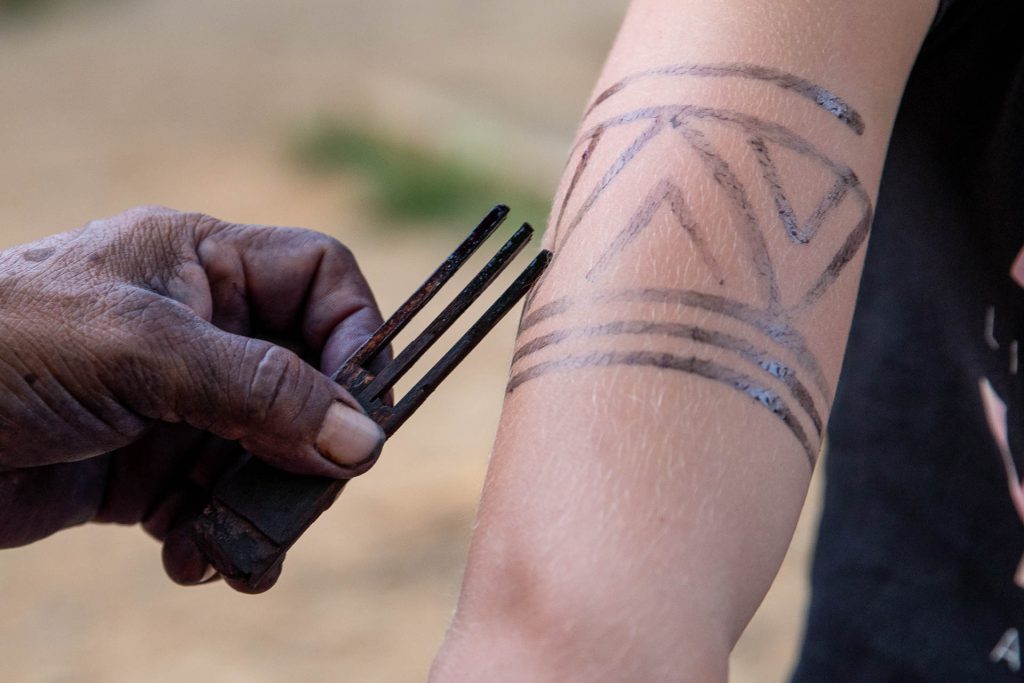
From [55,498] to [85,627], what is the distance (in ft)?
5.47

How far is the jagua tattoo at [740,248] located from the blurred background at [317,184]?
4.91 feet

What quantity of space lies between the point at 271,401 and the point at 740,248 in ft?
1.59

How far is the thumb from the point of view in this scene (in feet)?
3.55

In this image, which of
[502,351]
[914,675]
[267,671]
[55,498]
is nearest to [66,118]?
[502,351]

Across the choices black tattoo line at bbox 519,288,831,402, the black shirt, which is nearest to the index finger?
black tattoo line at bbox 519,288,831,402

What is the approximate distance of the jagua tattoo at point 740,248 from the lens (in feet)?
3.17

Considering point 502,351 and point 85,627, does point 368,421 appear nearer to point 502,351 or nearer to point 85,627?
point 85,627

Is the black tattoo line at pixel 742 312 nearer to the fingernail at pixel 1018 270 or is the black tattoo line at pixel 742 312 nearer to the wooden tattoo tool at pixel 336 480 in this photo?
the wooden tattoo tool at pixel 336 480

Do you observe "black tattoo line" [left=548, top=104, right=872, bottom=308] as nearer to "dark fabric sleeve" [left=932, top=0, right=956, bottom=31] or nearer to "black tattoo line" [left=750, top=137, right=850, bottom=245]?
"black tattoo line" [left=750, top=137, right=850, bottom=245]

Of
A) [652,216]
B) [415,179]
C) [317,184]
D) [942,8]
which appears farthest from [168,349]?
[317,184]

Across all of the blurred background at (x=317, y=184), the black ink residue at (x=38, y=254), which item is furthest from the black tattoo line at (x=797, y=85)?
the blurred background at (x=317, y=184)

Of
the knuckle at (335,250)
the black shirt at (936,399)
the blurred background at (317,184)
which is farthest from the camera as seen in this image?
the blurred background at (317,184)

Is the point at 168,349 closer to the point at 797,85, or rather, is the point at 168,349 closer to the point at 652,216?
the point at 652,216

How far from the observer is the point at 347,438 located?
1.08 meters
